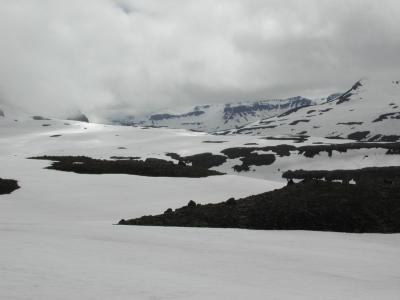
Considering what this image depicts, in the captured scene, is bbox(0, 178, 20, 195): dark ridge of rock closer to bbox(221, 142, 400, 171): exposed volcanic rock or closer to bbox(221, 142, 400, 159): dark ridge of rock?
bbox(221, 142, 400, 171): exposed volcanic rock

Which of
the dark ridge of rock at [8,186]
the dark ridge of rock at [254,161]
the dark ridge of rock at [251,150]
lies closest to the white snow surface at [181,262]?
the dark ridge of rock at [8,186]

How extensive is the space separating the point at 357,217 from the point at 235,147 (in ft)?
373

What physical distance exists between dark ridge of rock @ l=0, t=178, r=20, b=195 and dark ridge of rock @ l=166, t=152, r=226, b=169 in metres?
80.2

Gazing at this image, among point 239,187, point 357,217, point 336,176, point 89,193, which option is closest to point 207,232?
point 357,217

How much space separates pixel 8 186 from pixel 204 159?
8898 cm

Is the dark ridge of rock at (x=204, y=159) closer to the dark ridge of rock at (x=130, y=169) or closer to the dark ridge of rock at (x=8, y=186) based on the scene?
the dark ridge of rock at (x=130, y=169)

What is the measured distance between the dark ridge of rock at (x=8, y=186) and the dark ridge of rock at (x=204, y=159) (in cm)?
8025

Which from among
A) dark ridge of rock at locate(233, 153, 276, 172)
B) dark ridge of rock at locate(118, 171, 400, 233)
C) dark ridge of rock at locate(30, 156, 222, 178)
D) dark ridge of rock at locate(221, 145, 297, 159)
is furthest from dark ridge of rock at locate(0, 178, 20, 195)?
dark ridge of rock at locate(221, 145, 297, 159)

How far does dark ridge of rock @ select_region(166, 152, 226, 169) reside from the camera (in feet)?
395

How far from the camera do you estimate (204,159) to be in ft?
409

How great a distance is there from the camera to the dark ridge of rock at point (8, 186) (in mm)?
35641

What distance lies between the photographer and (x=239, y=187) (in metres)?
44.3

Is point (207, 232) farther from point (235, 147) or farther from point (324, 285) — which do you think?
point (235, 147)

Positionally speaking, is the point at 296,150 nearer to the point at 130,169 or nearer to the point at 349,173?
the point at 349,173
